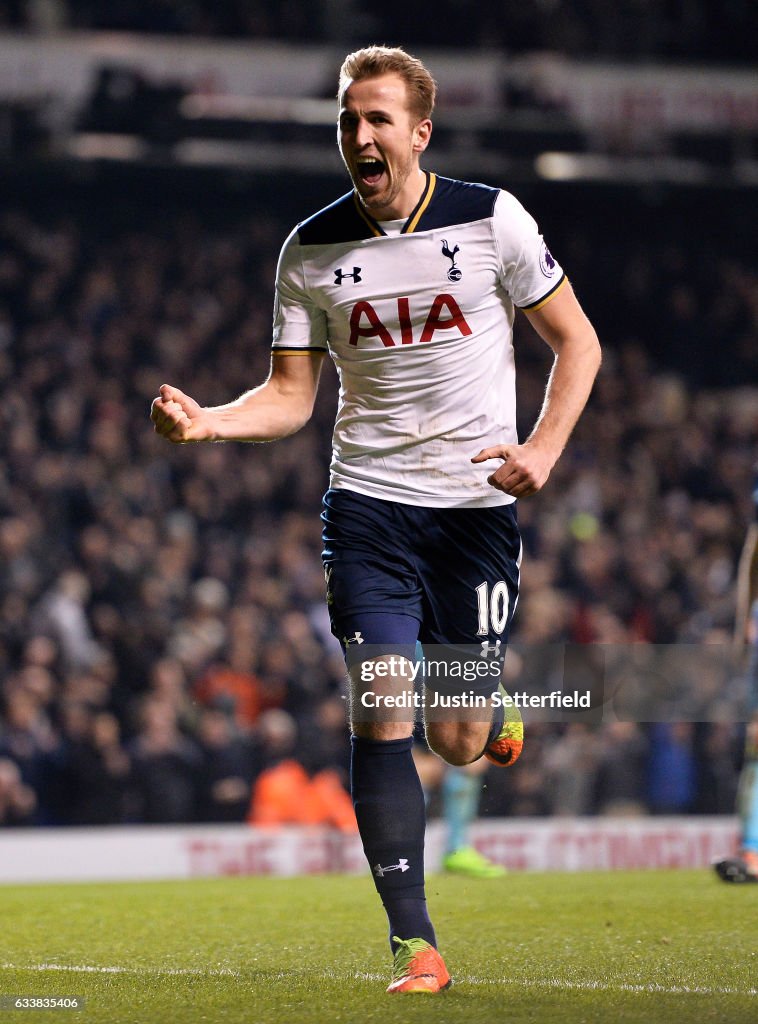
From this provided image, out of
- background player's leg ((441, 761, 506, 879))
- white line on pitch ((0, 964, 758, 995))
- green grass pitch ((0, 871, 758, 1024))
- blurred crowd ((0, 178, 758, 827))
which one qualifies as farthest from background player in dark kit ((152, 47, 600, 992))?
blurred crowd ((0, 178, 758, 827))

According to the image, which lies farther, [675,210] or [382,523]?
[675,210]

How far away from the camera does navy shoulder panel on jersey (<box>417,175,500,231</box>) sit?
4.52m

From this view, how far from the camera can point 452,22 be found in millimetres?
20312

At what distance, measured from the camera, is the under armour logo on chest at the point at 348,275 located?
4.52 metres

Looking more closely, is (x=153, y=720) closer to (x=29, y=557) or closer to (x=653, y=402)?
(x=29, y=557)

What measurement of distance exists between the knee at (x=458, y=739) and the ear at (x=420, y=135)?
5.47 feet

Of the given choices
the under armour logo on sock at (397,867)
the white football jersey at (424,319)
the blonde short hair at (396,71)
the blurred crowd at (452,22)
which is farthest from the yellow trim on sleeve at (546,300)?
the blurred crowd at (452,22)

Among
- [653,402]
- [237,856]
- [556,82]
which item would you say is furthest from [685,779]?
[556,82]

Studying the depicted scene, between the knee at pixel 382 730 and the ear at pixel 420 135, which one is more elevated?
the ear at pixel 420 135

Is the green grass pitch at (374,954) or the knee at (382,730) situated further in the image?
the knee at (382,730)

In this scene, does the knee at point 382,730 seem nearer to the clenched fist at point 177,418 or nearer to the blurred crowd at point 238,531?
the clenched fist at point 177,418

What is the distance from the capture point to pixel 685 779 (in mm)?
12695

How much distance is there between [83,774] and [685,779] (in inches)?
184

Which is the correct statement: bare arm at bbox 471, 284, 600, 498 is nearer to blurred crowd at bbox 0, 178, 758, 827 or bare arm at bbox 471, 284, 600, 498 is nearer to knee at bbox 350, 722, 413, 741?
knee at bbox 350, 722, 413, 741
